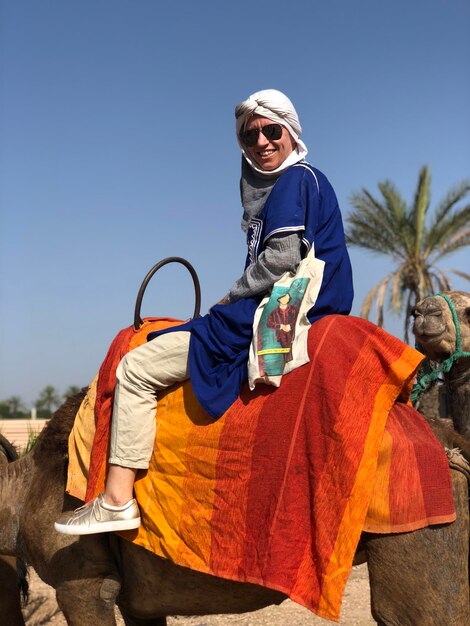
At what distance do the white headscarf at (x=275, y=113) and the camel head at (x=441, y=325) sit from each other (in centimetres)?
104

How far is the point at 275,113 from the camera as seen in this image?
3.84 metres

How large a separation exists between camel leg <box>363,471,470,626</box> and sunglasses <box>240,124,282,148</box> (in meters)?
2.05

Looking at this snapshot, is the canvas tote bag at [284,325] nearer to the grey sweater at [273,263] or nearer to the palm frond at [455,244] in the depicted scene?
the grey sweater at [273,263]

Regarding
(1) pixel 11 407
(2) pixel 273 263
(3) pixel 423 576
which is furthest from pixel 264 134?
Answer: (1) pixel 11 407

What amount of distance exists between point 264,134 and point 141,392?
1.48 metres

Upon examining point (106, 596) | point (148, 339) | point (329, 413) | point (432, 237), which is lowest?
point (106, 596)

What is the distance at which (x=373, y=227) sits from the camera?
65.6ft

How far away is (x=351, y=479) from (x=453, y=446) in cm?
60

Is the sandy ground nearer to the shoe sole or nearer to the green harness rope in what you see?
the shoe sole

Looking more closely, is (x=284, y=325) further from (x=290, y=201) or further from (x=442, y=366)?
(x=442, y=366)

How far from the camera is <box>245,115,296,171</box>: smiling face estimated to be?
3846mm

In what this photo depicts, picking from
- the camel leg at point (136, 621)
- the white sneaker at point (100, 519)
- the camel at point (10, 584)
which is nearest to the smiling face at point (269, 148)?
the white sneaker at point (100, 519)

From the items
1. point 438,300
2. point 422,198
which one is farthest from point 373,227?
point 438,300

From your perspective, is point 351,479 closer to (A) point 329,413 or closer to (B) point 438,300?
(A) point 329,413
